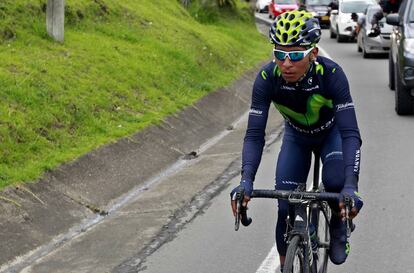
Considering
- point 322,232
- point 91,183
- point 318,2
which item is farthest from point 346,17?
point 322,232

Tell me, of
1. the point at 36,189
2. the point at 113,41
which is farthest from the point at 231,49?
the point at 36,189

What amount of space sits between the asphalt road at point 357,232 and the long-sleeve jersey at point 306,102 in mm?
1784

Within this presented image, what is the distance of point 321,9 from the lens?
138 ft

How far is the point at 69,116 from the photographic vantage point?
11.6m

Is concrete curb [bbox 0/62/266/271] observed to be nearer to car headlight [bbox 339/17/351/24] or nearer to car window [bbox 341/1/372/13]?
car headlight [bbox 339/17/351/24]

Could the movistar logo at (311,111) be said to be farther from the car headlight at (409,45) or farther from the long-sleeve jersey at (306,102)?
the car headlight at (409,45)

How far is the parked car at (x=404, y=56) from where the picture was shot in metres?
14.1

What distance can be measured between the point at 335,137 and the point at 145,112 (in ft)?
25.8

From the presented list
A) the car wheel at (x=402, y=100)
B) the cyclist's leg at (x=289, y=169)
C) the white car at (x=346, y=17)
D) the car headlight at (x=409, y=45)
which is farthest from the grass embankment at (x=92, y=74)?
the white car at (x=346, y=17)

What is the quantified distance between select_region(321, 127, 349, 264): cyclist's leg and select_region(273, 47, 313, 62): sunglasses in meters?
0.75

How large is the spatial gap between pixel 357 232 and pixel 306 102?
9.13 ft

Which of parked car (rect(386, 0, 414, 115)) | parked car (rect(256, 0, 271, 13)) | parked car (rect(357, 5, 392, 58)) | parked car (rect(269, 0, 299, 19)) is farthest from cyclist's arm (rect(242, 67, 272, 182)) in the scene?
parked car (rect(256, 0, 271, 13))

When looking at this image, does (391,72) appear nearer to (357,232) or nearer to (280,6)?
(357,232)

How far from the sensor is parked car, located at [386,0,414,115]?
46.3 ft
